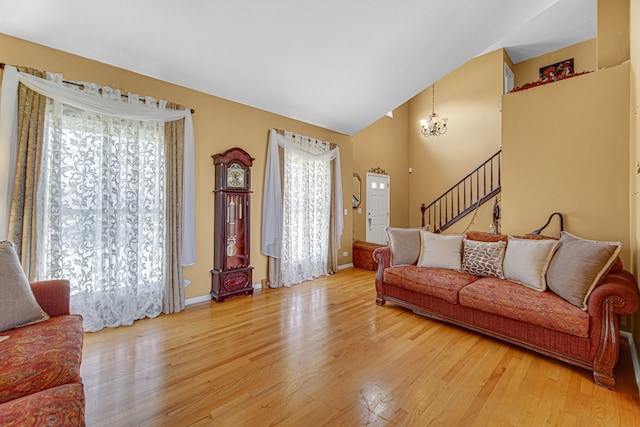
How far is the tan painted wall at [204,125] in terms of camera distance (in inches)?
98.3

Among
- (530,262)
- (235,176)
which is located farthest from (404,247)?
(235,176)

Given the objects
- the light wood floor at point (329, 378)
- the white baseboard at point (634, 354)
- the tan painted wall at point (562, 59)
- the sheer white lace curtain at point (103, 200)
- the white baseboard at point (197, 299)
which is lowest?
the light wood floor at point (329, 378)

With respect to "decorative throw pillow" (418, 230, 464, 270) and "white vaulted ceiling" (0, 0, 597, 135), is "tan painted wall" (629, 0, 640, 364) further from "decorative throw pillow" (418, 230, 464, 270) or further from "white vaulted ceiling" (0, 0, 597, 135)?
"decorative throw pillow" (418, 230, 464, 270)

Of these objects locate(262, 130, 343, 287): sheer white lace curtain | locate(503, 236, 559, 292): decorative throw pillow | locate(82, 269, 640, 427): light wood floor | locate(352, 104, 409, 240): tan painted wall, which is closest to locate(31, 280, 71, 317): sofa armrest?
locate(82, 269, 640, 427): light wood floor

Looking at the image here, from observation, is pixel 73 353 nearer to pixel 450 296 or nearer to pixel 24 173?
pixel 24 173

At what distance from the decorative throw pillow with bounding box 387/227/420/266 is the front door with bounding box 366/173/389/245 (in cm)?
277

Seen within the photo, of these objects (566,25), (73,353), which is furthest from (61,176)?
(566,25)

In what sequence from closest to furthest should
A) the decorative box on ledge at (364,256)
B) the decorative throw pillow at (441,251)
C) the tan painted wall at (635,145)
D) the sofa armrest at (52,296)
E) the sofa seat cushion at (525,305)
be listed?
the sofa armrest at (52,296)
the sofa seat cushion at (525,305)
the tan painted wall at (635,145)
the decorative throw pillow at (441,251)
the decorative box on ledge at (364,256)

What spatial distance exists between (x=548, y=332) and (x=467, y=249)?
41.5 inches

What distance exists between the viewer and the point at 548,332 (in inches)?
83.7

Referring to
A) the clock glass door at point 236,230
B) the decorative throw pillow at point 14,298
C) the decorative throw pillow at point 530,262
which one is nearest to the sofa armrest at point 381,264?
the decorative throw pillow at point 530,262

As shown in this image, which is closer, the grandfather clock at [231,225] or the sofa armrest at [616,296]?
the sofa armrest at [616,296]

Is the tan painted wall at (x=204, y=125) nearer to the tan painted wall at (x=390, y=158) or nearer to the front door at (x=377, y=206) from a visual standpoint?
the tan painted wall at (x=390, y=158)

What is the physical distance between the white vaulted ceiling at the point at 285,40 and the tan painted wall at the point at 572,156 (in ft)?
3.75
